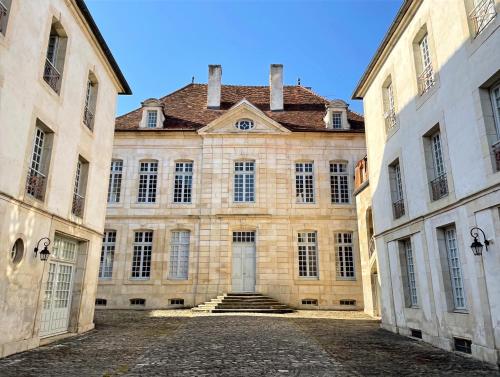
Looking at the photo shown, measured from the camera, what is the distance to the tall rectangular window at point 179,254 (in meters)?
17.1

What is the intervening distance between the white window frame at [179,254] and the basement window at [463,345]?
11818mm

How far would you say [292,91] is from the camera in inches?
861

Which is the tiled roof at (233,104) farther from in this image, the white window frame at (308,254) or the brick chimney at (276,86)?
the white window frame at (308,254)

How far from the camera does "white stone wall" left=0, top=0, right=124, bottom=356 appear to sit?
653 centimetres

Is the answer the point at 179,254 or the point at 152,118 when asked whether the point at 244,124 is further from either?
the point at 179,254

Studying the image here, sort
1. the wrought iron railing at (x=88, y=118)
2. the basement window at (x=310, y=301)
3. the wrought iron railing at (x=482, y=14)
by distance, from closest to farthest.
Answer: the wrought iron railing at (x=482, y=14), the wrought iron railing at (x=88, y=118), the basement window at (x=310, y=301)

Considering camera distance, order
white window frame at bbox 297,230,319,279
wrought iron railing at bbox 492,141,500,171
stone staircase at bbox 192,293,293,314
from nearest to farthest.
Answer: wrought iron railing at bbox 492,141,500,171 < stone staircase at bbox 192,293,293,314 < white window frame at bbox 297,230,319,279

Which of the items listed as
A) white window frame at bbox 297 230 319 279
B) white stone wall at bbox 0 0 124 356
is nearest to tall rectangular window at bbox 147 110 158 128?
white stone wall at bbox 0 0 124 356

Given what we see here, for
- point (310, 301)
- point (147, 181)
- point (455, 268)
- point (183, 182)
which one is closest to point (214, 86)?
point (183, 182)

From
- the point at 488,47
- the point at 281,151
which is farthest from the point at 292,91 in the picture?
the point at 488,47

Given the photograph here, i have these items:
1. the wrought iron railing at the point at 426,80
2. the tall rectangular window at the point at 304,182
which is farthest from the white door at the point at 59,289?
the tall rectangular window at the point at 304,182

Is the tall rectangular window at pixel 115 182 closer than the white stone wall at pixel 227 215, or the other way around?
the white stone wall at pixel 227 215

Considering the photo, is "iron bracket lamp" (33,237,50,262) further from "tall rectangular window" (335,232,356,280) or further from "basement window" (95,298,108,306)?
"tall rectangular window" (335,232,356,280)

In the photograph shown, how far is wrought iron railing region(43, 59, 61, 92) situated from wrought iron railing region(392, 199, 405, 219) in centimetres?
850
